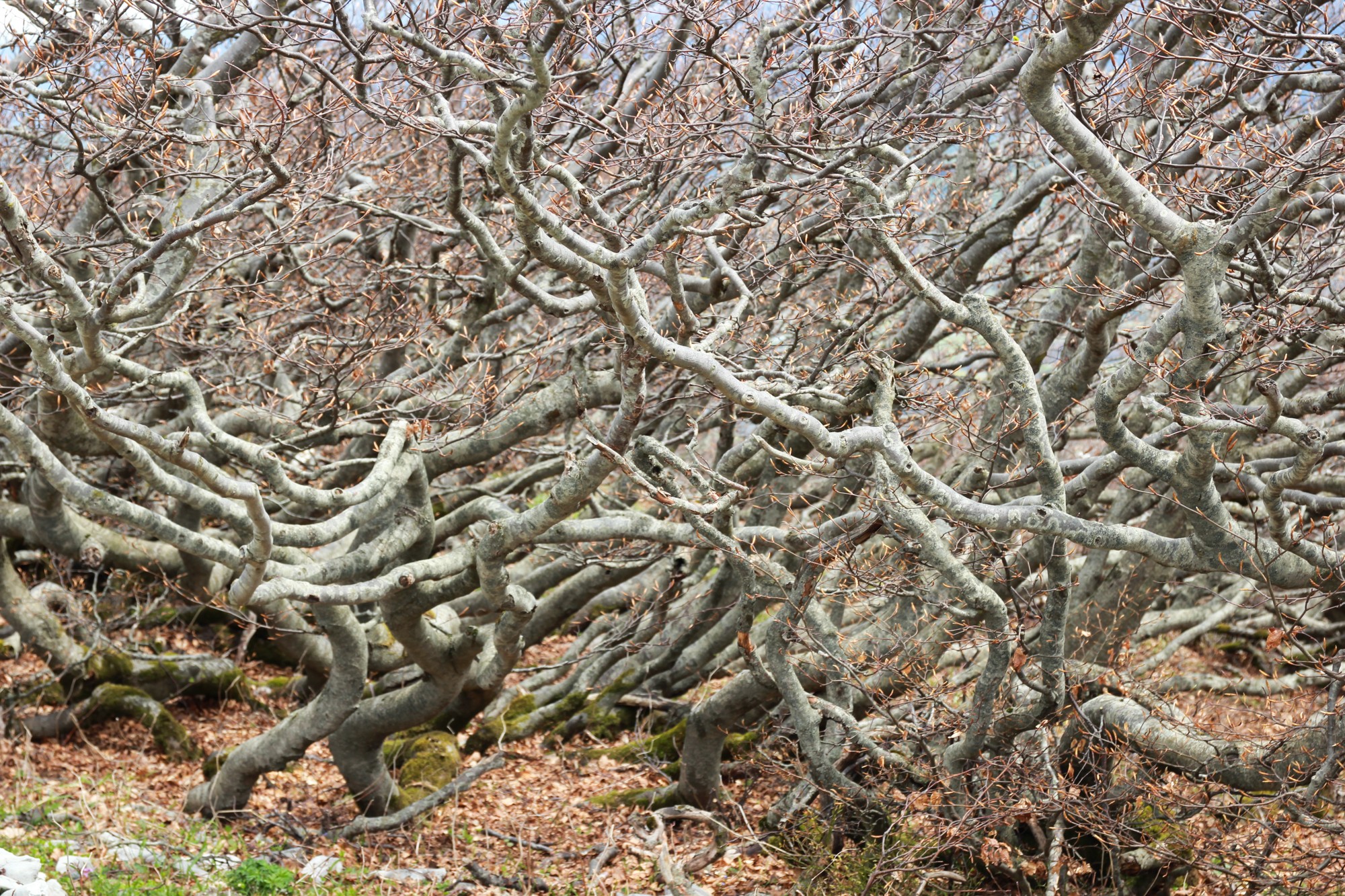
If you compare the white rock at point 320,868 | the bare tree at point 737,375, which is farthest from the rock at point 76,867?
the bare tree at point 737,375

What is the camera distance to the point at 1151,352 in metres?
4.54

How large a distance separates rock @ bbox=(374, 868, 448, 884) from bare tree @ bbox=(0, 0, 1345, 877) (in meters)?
1.27

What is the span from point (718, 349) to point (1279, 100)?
4.41m

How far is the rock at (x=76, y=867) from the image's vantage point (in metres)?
6.06

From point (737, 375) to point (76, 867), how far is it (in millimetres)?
4653

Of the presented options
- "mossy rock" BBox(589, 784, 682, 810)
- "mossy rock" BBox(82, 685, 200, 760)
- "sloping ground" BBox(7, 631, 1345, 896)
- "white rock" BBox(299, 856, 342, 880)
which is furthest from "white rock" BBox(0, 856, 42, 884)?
"mossy rock" BBox(82, 685, 200, 760)

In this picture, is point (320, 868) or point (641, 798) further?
point (641, 798)

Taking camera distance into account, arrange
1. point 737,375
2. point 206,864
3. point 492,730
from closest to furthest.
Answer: point 737,375 → point 206,864 → point 492,730

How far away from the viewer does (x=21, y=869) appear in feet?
18.1

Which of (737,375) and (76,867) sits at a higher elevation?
(737,375)

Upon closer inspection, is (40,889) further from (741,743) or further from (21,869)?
(741,743)

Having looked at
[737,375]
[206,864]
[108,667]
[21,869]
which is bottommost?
[206,864]

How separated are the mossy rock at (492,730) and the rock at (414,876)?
96.1 inches

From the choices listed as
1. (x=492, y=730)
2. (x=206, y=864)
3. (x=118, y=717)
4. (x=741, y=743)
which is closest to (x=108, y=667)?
(x=118, y=717)
